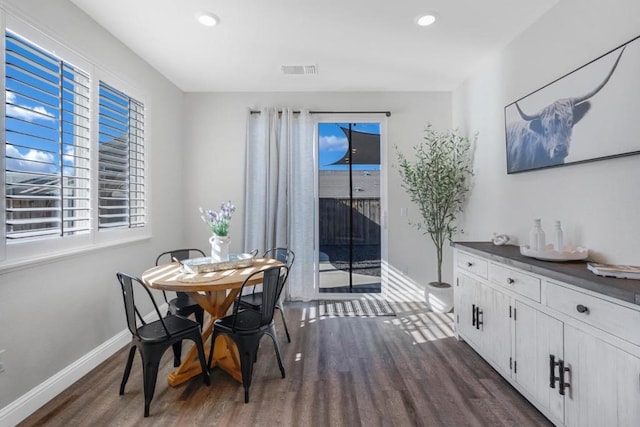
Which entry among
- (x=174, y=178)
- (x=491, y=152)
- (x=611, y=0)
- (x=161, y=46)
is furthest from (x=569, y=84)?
(x=174, y=178)

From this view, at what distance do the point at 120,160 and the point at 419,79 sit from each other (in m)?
3.31

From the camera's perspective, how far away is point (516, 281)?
2023 mm

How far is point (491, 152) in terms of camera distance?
3.12 m

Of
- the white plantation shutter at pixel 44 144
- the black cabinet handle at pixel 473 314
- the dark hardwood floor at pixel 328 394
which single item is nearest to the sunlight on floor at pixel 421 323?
the dark hardwood floor at pixel 328 394

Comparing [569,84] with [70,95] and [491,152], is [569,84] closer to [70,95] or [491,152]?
[491,152]

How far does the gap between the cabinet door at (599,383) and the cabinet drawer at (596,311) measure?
8cm

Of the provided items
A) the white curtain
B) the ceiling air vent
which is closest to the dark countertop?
the white curtain

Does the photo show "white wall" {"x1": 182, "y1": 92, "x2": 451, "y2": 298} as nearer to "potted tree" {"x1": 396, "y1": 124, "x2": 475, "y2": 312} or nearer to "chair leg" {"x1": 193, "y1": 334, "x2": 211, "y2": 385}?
"potted tree" {"x1": 396, "y1": 124, "x2": 475, "y2": 312}

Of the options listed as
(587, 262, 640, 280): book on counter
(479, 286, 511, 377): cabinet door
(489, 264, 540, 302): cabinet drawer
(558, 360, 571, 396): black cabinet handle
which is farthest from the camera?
(479, 286, 511, 377): cabinet door

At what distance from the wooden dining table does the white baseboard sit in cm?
68

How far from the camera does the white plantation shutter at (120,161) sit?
2.57 meters

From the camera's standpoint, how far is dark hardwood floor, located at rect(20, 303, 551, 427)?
183 cm

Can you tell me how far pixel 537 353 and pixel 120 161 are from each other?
3.51 m

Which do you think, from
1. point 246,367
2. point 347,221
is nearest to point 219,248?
point 246,367
